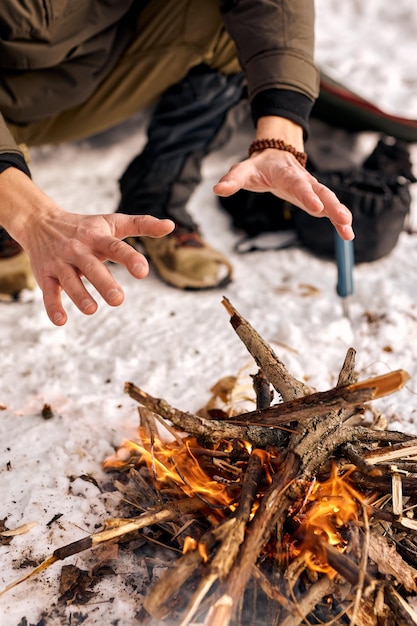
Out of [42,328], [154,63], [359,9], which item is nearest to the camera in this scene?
[42,328]

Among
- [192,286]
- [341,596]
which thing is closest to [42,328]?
[192,286]

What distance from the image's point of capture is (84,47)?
2395 millimetres

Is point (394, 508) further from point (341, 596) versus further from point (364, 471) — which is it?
point (341, 596)

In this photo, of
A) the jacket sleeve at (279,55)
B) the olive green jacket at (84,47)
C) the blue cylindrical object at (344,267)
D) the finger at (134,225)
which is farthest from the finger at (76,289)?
the blue cylindrical object at (344,267)

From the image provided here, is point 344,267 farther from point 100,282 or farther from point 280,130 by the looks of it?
point 100,282

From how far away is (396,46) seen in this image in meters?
4.63

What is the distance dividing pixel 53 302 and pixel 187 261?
143 centimetres

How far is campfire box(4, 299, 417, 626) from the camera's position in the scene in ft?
4.23

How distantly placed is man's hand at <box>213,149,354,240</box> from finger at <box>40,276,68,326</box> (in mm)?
516

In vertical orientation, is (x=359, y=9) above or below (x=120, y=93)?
below

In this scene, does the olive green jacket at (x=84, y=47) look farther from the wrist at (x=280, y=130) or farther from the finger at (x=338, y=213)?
the finger at (x=338, y=213)

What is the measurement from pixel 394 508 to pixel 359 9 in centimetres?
464

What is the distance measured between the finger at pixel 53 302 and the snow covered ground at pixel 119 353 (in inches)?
21.3

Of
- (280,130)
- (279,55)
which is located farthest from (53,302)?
(279,55)
